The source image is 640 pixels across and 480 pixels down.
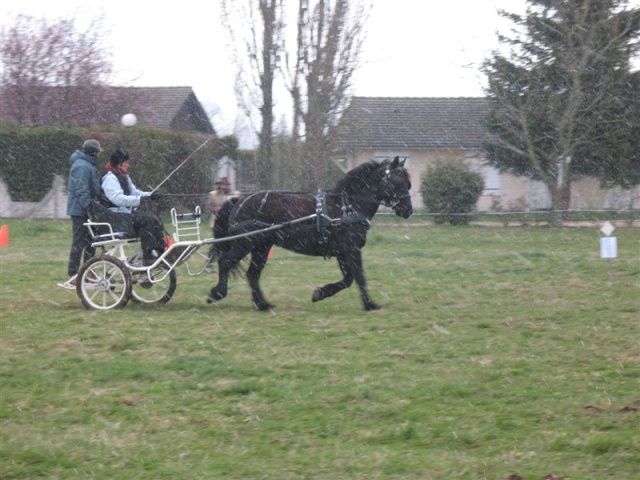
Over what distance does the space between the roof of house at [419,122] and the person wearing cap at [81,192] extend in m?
29.1

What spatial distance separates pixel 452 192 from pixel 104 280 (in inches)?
747

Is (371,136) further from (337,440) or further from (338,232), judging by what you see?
(337,440)

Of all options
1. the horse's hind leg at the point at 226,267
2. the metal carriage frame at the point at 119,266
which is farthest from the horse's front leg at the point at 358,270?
the horse's hind leg at the point at 226,267

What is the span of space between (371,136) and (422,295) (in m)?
29.6

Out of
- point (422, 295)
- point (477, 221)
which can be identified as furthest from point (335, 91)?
point (422, 295)

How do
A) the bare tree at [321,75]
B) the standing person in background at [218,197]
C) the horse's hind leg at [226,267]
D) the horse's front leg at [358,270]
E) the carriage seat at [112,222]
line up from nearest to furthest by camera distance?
the horse's front leg at [358,270] < the carriage seat at [112,222] < the horse's hind leg at [226,267] < the standing person in background at [218,197] < the bare tree at [321,75]

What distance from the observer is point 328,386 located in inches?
280

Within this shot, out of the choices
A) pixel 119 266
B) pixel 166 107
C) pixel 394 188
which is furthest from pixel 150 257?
pixel 166 107

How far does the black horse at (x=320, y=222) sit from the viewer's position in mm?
10758

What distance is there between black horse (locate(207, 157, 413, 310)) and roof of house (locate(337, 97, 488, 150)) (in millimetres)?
29044

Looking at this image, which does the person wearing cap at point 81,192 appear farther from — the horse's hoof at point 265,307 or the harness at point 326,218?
the horse's hoof at point 265,307

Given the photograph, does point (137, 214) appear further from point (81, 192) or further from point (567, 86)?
point (567, 86)

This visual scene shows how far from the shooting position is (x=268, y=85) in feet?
84.9

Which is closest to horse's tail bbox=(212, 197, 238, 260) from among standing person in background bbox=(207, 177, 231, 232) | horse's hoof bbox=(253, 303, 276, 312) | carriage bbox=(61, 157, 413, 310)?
carriage bbox=(61, 157, 413, 310)
